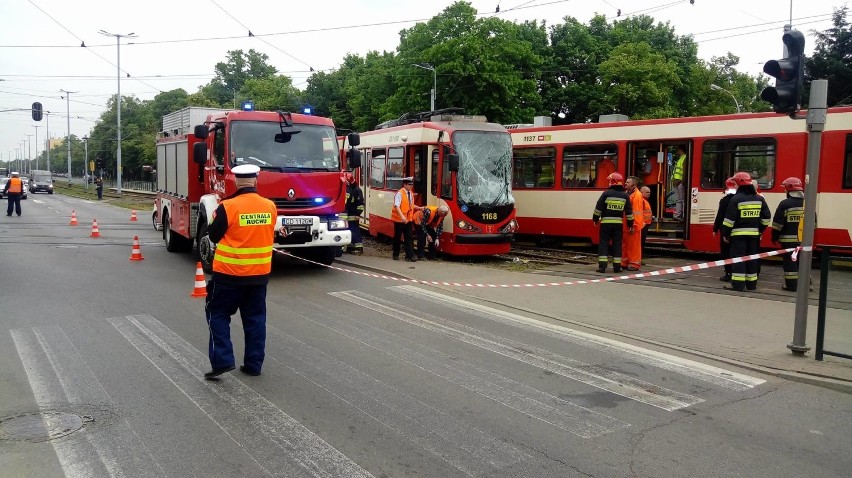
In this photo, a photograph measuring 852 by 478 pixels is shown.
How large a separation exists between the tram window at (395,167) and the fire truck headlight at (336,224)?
14.2 feet

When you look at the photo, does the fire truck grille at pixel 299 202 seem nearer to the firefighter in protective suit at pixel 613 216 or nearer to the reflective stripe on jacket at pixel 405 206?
the reflective stripe on jacket at pixel 405 206

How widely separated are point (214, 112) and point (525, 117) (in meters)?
31.7

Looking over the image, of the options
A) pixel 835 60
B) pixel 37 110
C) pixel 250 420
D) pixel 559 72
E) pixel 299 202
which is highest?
pixel 559 72

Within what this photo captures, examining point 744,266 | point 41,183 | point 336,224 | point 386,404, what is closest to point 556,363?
point 386,404

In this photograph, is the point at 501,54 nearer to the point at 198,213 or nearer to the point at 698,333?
the point at 198,213

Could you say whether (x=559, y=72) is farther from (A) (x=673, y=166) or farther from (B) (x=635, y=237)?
(B) (x=635, y=237)

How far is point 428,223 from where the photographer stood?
15.1 m

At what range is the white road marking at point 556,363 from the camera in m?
5.91

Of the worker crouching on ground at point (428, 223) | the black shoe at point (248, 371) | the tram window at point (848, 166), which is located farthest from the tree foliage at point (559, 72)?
the black shoe at point (248, 371)

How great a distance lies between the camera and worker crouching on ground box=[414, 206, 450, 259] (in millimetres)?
14914

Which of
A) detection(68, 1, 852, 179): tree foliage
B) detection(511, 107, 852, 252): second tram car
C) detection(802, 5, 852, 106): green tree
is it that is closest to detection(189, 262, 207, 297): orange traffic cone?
detection(511, 107, 852, 252): second tram car

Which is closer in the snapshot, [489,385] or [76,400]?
[76,400]

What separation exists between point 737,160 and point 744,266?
4582 mm

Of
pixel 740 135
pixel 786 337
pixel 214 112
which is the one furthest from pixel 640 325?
pixel 214 112
